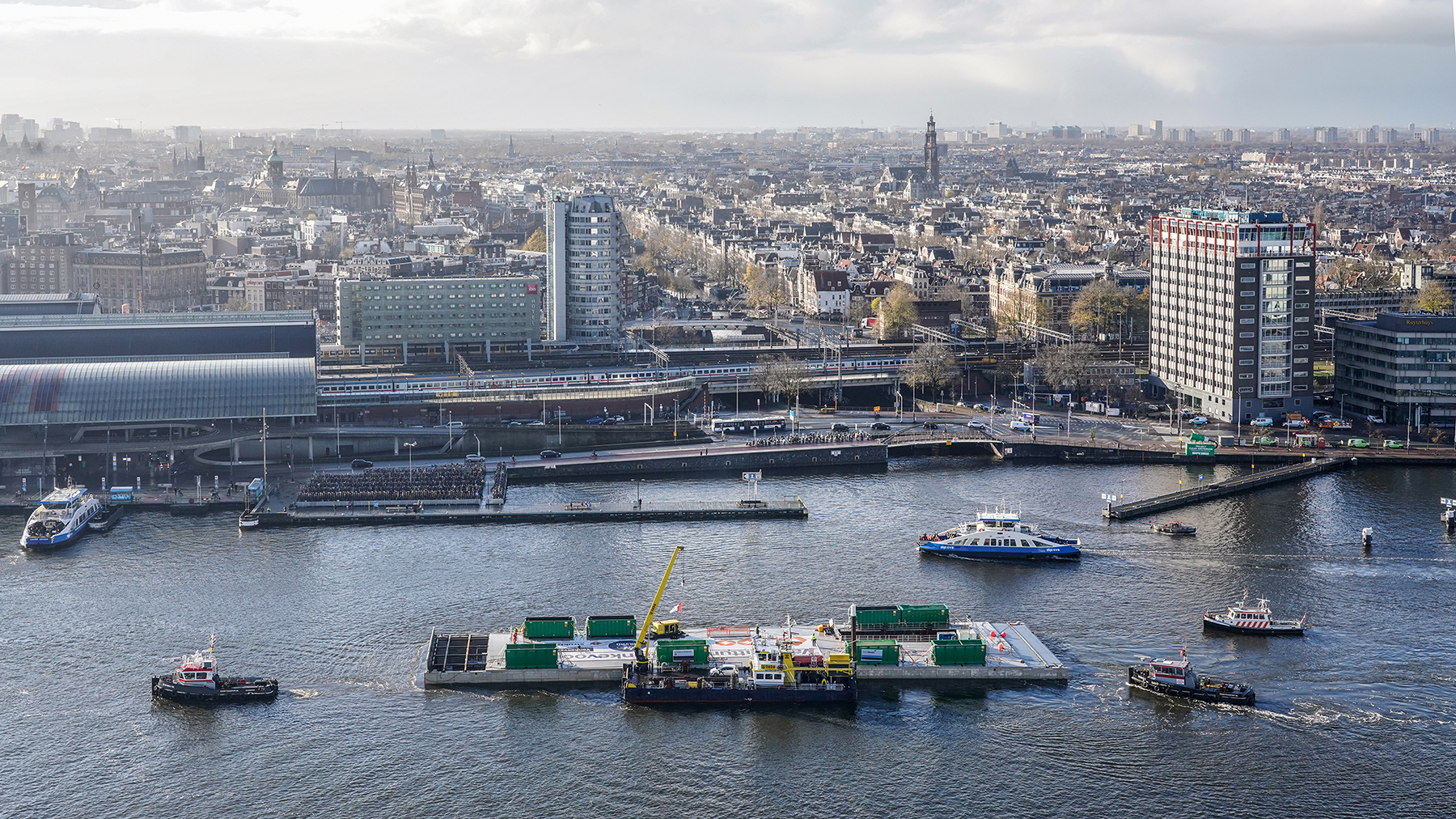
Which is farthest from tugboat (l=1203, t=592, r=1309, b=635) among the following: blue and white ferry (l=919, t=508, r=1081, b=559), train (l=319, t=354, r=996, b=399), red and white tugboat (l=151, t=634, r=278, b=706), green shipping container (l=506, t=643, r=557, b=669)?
train (l=319, t=354, r=996, b=399)

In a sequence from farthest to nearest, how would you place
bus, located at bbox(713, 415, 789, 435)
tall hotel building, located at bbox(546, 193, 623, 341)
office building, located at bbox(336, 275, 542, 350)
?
1. tall hotel building, located at bbox(546, 193, 623, 341)
2. office building, located at bbox(336, 275, 542, 350)
3. bus, located at bbox(713, 415, 789, 435)

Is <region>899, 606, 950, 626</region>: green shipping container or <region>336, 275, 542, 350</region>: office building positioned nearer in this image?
<region>899, 606, 950, 626</region>: green shipping container

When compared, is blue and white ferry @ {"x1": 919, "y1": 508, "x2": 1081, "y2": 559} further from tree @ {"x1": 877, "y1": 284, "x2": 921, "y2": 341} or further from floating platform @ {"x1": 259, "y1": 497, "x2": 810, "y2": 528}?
tree @ {"x1": 877, "y1": 284, "x2": 921, "y2": 341}

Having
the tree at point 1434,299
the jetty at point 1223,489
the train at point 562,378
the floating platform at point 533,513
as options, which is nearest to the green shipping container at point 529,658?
the floating platform at point 533,513

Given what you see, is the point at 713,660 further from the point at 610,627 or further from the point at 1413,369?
the point at 1413,369

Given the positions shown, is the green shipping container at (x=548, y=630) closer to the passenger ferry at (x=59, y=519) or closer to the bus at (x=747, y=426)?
the passenger ferry at (x=59, y=519)

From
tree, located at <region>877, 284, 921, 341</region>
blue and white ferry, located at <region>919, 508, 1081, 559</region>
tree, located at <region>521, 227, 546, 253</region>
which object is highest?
tree, located at <region>521, 227, 546, 253</region>

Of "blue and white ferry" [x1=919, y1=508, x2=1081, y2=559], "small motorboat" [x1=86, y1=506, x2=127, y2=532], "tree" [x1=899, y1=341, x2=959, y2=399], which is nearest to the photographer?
"blue and white ferry" [x1=919, y1=508, x2=1081, y2=559]

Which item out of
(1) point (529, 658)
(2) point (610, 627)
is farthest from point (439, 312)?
(1) point (529, 658)
